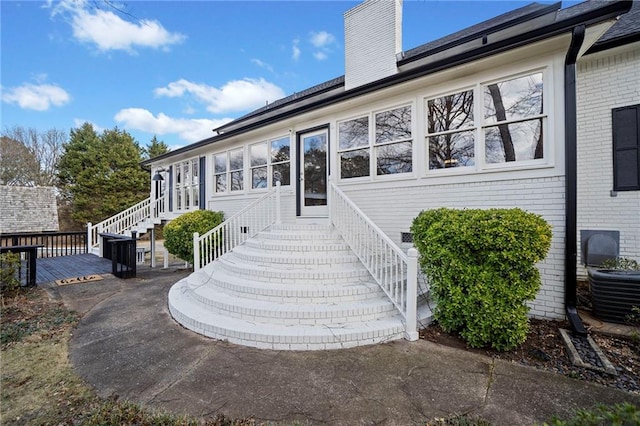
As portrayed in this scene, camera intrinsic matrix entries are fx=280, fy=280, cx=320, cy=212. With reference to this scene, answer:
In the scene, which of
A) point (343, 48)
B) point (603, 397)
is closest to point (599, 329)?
point (603, 397)

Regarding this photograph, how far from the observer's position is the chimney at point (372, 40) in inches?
307

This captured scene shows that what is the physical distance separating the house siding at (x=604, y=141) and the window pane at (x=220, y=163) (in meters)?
9.01

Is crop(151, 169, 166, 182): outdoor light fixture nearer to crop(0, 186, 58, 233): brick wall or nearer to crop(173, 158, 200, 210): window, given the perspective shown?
crop(173, 158, 200, 210): window

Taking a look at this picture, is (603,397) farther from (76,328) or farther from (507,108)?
(76,328)

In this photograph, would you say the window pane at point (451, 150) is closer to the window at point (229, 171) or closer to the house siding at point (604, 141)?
the house siding at point (604, 141)

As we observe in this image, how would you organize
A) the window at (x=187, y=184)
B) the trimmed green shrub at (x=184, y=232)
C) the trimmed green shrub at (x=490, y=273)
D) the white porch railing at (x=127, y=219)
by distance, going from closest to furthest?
the trimmed green shrub at (x=490, y=273), the trimmed green shrub at (x=184, y=232), the window at (x=187, y=184), the white porch railing at (x=127, y=219)

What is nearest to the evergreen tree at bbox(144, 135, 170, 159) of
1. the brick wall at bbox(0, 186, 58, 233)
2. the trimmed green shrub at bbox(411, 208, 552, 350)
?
the brick wall at bbox(0, 186, 58, 233)

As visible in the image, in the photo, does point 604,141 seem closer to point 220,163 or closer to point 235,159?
point 235,159

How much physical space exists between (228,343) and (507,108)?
210 inches

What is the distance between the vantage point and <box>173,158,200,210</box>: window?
10.8 m

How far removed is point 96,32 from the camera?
→ 3.67 meters

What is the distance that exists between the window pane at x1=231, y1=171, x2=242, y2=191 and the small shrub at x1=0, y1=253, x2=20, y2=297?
5.12 metres

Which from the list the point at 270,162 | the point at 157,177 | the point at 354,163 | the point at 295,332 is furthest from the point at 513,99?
the point at 157,177

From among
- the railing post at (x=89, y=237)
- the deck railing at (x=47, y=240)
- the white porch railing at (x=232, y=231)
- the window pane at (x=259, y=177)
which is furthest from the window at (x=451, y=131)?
the railing post at (x=89, y=237)
